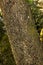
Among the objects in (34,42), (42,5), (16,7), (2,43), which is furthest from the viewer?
(42,5)

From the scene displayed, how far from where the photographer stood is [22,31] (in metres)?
2.94

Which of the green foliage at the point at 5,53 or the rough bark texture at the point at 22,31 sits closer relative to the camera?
the rough bark texture at the point at 22,31

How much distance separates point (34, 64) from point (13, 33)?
2.15 ft

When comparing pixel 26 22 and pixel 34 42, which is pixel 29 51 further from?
pixel 26 22

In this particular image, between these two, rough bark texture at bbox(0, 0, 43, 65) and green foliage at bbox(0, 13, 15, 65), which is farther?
green foliage at bbox(0, 13, 15, 65)

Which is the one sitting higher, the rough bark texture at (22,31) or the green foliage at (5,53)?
the rough bark texture at (22,31)

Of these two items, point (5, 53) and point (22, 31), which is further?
point (5, 53)

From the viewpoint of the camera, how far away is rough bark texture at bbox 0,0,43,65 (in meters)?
2.88

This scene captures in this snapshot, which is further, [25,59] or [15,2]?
[25,59]

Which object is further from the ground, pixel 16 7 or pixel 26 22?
pixel 16 7

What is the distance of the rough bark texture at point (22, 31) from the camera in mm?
2881

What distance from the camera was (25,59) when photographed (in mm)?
3123

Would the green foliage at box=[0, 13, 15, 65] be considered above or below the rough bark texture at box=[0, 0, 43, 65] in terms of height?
below

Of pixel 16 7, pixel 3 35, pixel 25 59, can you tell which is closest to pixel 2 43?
pixel 3 35
